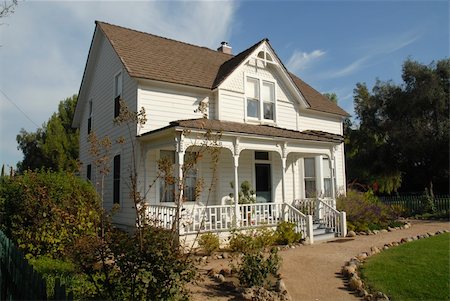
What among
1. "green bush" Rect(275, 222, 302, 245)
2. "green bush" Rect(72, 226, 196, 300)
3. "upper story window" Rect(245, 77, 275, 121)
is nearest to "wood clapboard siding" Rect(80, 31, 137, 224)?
"upper story window" Rect(245, 77, 275, 121)

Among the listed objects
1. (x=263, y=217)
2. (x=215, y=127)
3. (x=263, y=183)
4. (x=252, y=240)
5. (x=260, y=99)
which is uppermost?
(x=260, y=99)

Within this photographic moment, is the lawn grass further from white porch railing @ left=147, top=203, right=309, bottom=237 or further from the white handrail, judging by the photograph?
white porch railing @ left=147, top=203, right=309, bottom=237

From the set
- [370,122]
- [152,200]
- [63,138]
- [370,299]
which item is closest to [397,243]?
[370,299]

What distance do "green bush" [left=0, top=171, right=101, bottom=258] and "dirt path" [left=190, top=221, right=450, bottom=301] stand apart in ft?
10.7

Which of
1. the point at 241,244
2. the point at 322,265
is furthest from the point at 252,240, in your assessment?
the point at 322,265

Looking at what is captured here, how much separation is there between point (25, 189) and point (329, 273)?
7608mm

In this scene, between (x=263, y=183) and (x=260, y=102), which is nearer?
(x=260, y=102)

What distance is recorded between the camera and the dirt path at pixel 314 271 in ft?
23.5

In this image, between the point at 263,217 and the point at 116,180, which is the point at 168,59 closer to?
the point at 116,180

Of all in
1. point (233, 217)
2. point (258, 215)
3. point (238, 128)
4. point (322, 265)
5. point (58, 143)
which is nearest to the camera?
point (322, 265)

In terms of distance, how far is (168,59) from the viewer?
50.2 ft

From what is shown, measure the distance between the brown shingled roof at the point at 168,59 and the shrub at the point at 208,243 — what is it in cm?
605

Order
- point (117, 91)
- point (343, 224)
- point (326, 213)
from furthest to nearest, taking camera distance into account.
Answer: point (117, 91)
point (326, 213)
point (343, 224)

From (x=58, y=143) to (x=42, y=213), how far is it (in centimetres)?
2595
